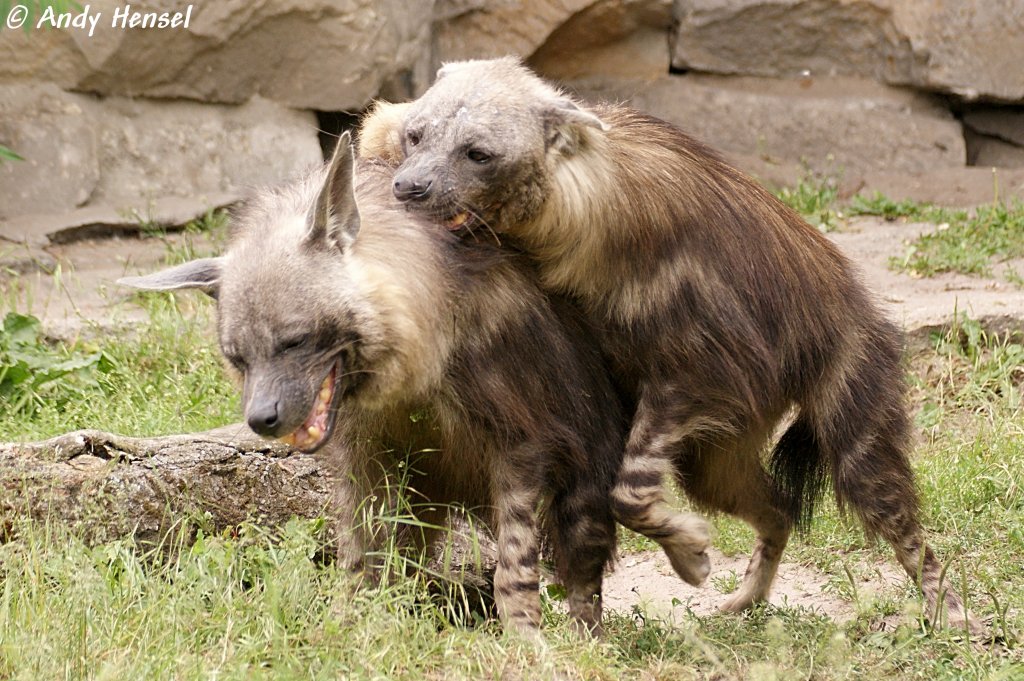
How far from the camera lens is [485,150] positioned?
3.76 metres

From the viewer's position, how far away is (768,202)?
4.34m

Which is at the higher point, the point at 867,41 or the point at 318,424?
the point at 867,41

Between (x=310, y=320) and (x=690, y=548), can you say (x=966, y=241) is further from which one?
(x=310, y=320)

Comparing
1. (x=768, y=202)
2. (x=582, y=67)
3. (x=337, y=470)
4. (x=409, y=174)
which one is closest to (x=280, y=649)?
(x=337, y=470)

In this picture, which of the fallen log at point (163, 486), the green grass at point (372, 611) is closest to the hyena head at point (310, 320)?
the green grass at point (372, 611)

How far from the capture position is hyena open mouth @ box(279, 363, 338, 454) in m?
3.40

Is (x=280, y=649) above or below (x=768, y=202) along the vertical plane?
below

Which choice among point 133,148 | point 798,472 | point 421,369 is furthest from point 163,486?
point 133,148

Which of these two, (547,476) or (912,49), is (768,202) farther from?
(912,49)

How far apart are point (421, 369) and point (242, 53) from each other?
4.49 meters

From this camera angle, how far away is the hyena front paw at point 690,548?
404cm

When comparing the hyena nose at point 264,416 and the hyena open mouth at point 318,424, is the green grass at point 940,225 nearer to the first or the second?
the hyena open mouth at point 318,424

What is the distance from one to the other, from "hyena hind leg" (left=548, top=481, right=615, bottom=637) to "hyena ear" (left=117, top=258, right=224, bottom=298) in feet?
3.86

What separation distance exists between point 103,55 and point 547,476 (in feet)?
14.3
